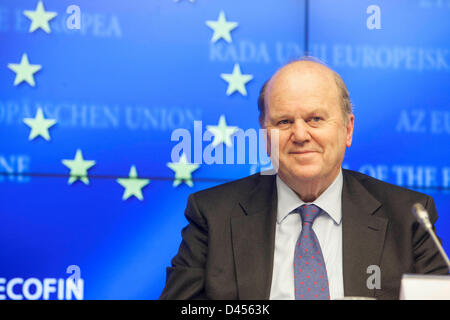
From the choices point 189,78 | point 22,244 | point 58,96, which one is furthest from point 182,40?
point 22,244

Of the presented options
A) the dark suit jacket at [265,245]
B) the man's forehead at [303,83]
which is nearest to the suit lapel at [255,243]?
the dark suit jacket at [265,245]

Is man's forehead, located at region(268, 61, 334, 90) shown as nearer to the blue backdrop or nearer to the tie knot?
the tie knot

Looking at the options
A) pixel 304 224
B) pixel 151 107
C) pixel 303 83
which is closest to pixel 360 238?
pixel 304 224

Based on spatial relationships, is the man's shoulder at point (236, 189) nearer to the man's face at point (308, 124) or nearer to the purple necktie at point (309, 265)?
the man's face at point (308, 124)

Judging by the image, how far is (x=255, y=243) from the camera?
6.26 ft

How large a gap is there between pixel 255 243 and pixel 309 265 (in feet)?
0.66

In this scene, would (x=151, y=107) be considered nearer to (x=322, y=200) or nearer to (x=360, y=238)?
(x=322, y=200)

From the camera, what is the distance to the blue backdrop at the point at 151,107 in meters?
→ 2.62

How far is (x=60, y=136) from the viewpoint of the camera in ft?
8.63

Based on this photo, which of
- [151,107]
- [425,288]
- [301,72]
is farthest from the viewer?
[151,107]

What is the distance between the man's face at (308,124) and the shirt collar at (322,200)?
4cm
